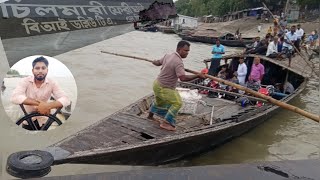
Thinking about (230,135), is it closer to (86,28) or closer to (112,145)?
(112,145)

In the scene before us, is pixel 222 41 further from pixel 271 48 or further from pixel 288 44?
pixel 271 48

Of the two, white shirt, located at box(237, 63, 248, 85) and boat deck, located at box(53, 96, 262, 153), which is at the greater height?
white shirt, located at box(237, 63, 248, 85)

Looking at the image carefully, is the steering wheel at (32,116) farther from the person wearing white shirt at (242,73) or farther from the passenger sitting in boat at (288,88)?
the passenger sitting in boat at (288,88)

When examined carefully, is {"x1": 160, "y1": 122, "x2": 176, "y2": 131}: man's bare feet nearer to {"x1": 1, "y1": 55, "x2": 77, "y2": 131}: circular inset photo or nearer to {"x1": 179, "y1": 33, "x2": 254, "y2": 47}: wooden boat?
{"x1": 1, "y1": 55, "x2": 77, "y2": 131}: circular inset photo

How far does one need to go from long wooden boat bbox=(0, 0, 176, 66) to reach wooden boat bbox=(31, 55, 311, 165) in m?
1.28

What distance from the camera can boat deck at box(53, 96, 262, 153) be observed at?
16.1 feet

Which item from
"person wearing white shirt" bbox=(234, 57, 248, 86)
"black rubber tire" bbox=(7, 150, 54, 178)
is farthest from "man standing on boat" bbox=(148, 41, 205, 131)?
"person wearing white shirt" bbox=(234, 57, 248, 86)

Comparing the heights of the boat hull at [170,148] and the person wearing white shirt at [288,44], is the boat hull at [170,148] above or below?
below

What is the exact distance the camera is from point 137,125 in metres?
5.81

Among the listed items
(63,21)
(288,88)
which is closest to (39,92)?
(63,21)

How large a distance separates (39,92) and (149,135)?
287cm

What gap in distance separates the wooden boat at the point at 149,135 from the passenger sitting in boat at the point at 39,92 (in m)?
1.02

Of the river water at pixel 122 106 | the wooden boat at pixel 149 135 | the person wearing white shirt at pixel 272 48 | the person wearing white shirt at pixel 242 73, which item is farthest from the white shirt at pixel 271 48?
the wooden boat at pixel 149 135

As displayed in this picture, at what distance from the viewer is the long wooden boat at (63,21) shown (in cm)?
244
